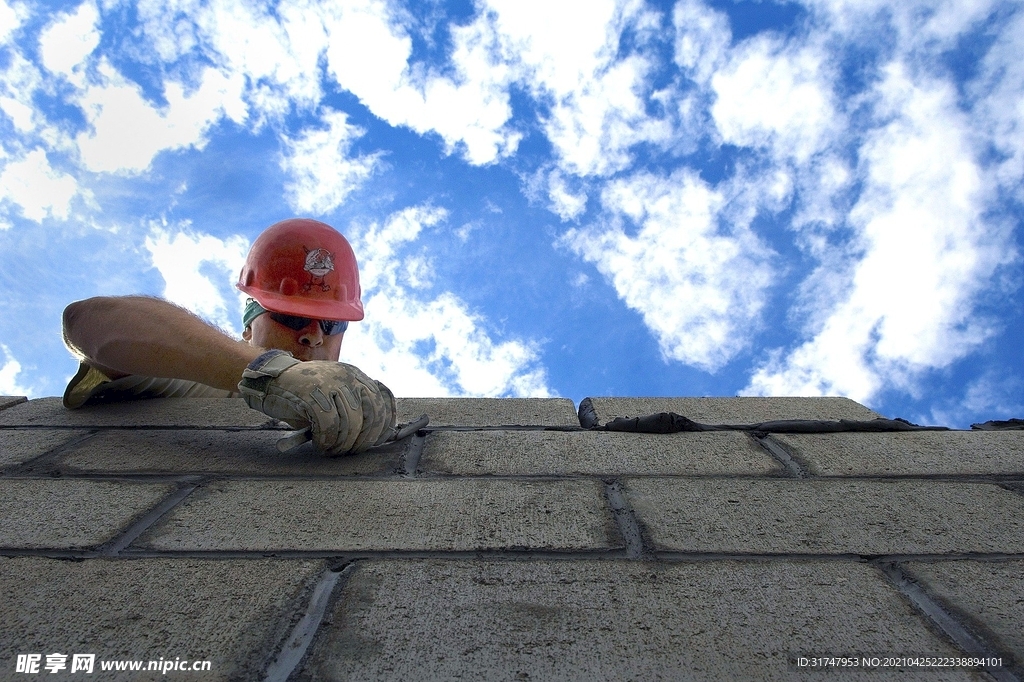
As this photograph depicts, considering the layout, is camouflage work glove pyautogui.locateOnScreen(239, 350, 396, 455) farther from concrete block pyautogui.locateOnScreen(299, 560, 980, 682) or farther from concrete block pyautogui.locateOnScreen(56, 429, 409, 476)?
concrete block pyautogui.locateOnScreen(299, 560, 980, 682)

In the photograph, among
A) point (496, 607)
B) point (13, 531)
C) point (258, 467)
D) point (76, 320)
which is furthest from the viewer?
point (76, 320)

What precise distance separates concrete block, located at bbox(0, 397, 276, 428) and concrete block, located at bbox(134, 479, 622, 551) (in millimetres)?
555

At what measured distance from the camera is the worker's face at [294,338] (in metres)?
2.25

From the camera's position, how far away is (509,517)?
3.87 ft

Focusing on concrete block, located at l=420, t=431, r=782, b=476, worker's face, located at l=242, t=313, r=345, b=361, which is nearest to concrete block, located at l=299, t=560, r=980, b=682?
concrete block, located at l=420, t=431, r=782, b=476

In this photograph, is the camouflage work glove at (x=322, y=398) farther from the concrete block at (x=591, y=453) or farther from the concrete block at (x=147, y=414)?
the concrete block at (x=147, y=414)

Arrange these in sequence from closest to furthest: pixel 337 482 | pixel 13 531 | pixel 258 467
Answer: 1. pixel 13 531
2. pixel 337 482
3. pixel 258 467

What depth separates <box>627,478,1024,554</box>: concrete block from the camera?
3.61 feet

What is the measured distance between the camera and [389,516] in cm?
119

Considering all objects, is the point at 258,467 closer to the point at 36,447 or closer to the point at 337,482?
the point at 337,482

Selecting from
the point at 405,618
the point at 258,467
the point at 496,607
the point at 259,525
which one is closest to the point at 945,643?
the point at 496,607

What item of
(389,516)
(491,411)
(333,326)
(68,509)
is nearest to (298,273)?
(333,326)

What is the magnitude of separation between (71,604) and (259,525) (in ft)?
0.95

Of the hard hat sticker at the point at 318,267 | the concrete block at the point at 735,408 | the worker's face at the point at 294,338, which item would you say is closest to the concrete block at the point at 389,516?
the concrete block at the point at 735,408
